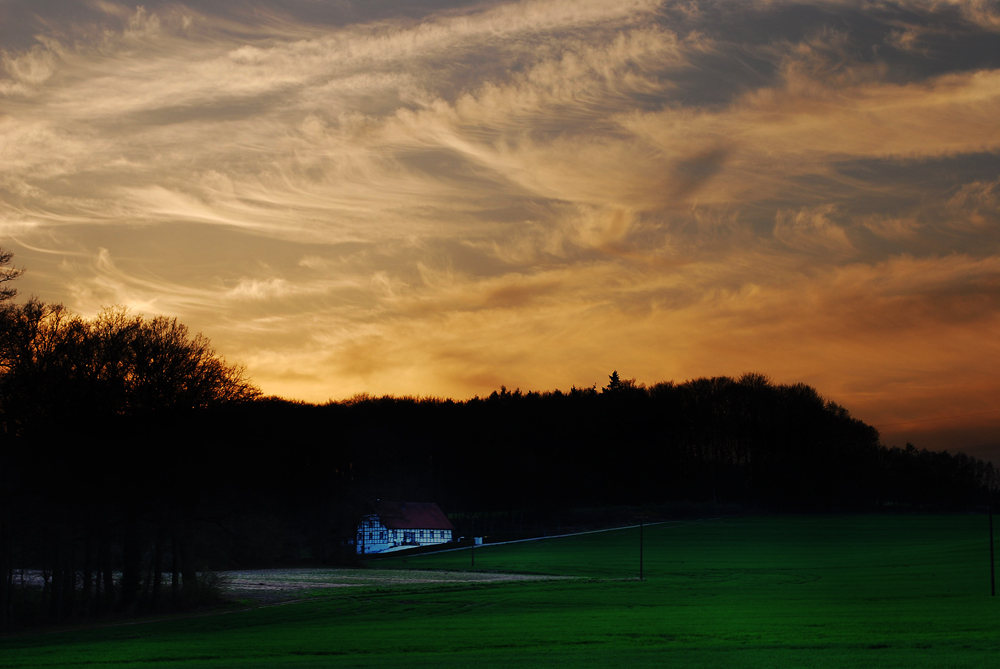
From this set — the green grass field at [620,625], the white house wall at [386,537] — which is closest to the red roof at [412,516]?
the white house wall at [386,537]

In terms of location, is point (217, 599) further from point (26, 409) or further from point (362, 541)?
point (362, 541)

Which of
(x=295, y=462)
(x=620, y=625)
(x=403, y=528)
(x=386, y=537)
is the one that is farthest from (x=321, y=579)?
(x=386, y=537)

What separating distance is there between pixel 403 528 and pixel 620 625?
87810 mm

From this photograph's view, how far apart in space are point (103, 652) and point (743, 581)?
4205cm

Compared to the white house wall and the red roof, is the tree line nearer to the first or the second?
the red roof

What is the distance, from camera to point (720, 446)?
146 metres

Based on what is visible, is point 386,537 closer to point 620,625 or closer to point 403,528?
point 403,528

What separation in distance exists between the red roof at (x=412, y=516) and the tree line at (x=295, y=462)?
2.71 m

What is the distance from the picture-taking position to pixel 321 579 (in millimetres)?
67188

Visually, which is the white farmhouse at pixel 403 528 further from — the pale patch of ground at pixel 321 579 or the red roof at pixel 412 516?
the pale patch of ground at pixel 321 579

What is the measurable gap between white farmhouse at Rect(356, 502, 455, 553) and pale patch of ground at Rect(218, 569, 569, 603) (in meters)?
35.6

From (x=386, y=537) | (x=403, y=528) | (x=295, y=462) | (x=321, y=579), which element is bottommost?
(x=386, y=537)

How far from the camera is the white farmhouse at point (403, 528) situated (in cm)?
11594

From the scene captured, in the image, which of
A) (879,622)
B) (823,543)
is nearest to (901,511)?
(823,543)
